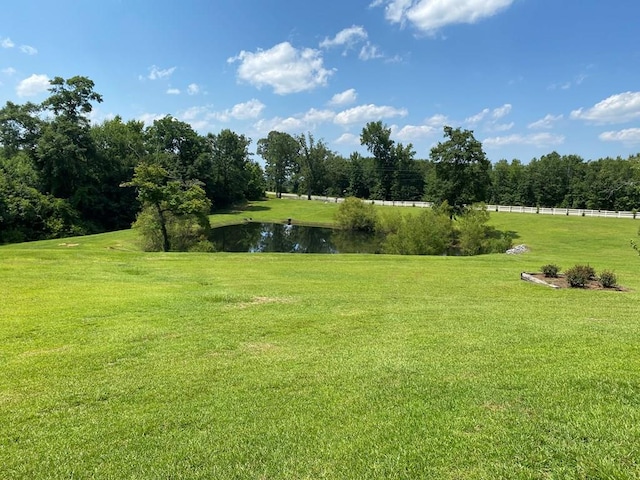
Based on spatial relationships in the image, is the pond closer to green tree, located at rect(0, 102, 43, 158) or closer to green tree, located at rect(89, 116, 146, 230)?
green tree, located at rect(89, 116, 146, 230)

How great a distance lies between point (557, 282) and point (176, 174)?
63.7 metres

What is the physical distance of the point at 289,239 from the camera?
53.3 metres

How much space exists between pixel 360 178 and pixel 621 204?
171ft

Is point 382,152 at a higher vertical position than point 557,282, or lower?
higher

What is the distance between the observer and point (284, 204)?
282 ft

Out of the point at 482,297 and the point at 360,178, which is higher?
the point at 360,178

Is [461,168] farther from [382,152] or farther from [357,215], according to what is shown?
[382,152]

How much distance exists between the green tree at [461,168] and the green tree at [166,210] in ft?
98.4

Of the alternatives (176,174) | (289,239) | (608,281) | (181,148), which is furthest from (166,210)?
(181,148)

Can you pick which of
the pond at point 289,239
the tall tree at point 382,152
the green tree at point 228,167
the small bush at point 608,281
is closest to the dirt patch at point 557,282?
the small bush at point 608,281

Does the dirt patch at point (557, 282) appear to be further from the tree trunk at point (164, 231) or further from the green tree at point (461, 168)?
the green tree at point (461, 168)

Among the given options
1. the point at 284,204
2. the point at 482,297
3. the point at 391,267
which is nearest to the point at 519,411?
the point at 482,297

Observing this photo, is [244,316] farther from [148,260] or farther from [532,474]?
[148,260]

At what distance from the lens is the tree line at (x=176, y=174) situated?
123 feet
